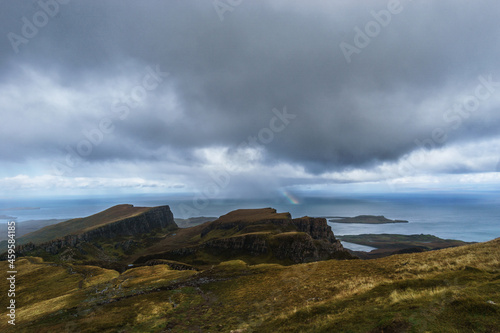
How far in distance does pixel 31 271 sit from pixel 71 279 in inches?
1132

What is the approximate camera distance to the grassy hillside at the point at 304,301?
13.7 meters

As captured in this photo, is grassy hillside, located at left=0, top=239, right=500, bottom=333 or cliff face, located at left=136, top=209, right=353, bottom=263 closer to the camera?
grassy hillside, located at left=0, top=239, right=500, bottom=333

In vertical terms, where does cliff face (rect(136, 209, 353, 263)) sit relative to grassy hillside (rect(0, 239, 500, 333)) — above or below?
below

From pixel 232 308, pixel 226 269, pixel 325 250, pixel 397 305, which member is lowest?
pixel 325 250

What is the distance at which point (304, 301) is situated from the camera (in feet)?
83.6

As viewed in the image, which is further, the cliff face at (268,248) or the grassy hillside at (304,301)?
the cliff face at (268,248)

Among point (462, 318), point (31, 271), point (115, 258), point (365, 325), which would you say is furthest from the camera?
point (115, 258)

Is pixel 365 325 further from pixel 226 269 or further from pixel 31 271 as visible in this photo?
pixel 31 271

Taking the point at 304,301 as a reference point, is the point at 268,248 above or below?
below

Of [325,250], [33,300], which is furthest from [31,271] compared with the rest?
[325,250]

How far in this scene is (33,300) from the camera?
50844 mm

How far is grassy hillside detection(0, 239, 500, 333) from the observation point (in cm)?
1373

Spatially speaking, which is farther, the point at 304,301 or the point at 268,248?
the point at 268,248

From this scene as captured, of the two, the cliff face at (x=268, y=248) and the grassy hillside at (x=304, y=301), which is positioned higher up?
the grassy hillside at (x=304, y=301)
